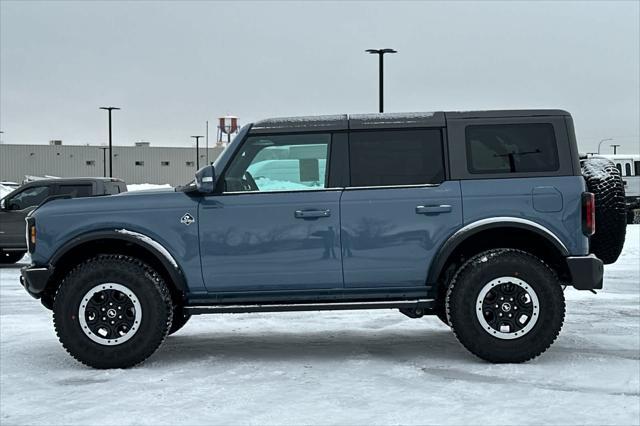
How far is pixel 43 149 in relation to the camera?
291 ft

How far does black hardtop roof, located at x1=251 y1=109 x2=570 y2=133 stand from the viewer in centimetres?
705

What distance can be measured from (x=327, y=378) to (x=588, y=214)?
2.55 m

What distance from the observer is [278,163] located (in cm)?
710

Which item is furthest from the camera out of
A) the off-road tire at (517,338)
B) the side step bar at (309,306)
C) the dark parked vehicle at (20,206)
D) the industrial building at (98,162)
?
the industrial building at (98,162)

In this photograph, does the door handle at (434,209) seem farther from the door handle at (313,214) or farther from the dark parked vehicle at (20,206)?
the dark parked vehicle at (20,206)

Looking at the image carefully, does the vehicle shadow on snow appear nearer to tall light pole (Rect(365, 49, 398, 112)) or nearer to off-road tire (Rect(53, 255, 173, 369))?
off-road tire (Rect(53, 255, 173, 369))

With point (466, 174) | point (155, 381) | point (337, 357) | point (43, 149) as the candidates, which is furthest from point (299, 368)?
point (43, 149)

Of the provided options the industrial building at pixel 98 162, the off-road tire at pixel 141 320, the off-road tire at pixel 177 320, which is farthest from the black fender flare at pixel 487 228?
the industrial building at pixel 98 162

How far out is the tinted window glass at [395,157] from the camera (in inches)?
276

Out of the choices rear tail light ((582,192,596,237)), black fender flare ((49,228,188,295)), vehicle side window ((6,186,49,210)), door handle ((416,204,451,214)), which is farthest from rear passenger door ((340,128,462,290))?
vehicle side window ((6,186,49,210))

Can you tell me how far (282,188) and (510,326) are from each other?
2.22 m

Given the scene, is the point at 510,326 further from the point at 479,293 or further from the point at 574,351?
the point at 574,351

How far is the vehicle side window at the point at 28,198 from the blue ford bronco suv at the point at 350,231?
1000 cm

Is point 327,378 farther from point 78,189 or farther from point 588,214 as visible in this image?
point 78,189
